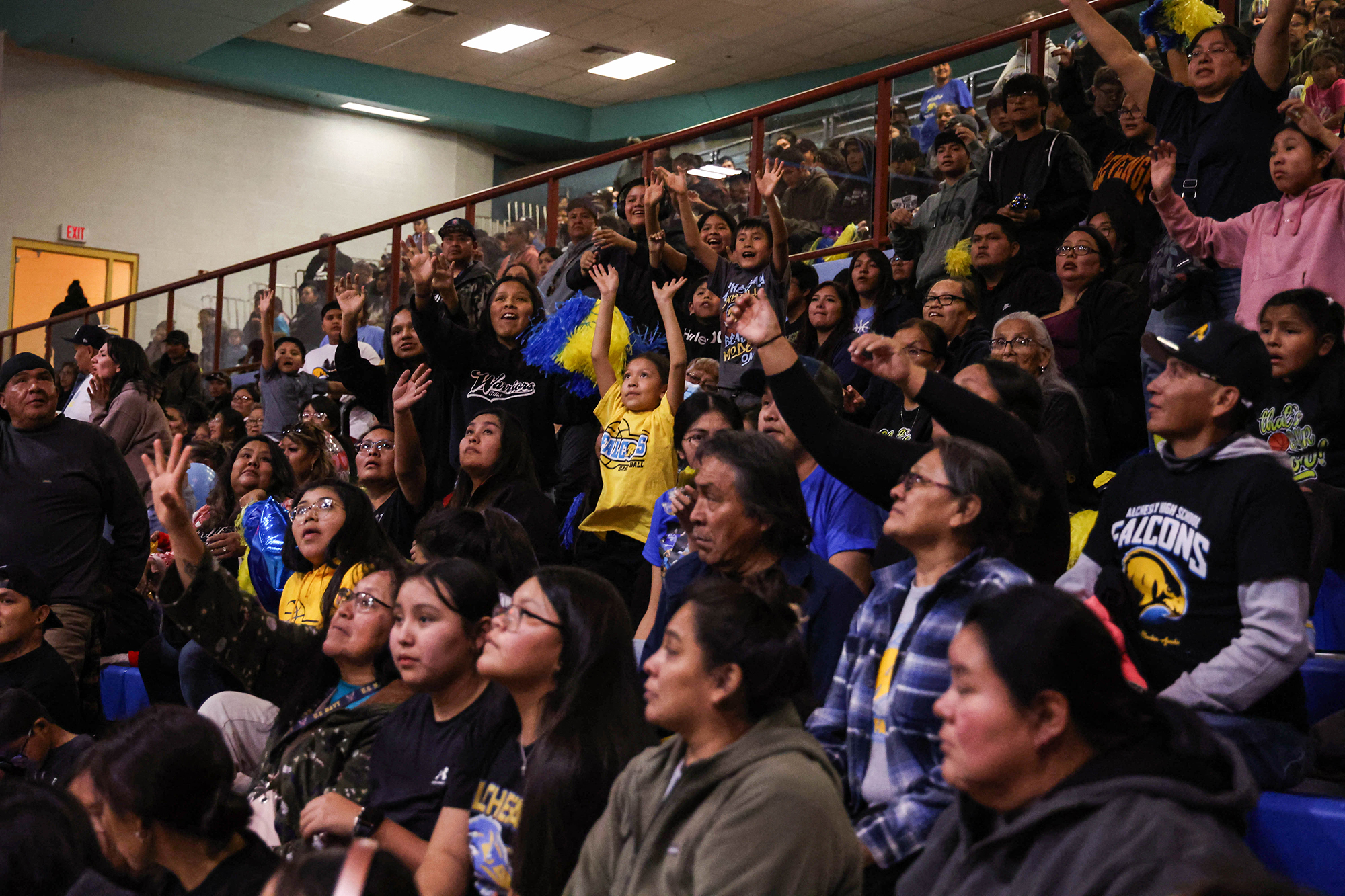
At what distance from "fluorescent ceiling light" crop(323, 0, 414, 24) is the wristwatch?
1184 cm

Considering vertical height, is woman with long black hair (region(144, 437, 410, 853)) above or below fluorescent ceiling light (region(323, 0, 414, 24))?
below

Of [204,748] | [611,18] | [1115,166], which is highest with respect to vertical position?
[611,18]

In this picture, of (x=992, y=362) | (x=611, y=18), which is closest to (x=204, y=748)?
(x=992, y=362)

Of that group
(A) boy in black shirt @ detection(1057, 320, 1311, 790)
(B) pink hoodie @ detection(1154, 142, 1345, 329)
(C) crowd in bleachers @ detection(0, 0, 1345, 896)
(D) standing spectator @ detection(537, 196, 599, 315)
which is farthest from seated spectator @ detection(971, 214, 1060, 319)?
(A) boy in black shirt @ detection(1057, 320, 1311, 790)

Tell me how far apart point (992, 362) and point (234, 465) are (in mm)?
3457

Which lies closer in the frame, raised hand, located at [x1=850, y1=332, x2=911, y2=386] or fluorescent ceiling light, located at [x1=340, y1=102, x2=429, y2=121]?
raised hand, located at [x1=850, y1=332, x2=911, y2=386]

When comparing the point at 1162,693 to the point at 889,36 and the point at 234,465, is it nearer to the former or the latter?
the point at 234,465

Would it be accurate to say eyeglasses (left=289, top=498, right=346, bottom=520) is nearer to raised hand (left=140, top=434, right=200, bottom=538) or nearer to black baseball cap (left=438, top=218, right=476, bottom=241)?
raised hand (left=140, top=434, right=200, bottom=538)

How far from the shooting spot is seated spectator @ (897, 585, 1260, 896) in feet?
4.87

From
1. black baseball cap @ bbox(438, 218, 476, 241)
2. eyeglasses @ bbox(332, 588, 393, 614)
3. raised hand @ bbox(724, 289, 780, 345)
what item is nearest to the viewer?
raised hand @ bbox(724, 289, 780, 345)

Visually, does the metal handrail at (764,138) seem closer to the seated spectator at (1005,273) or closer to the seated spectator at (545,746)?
the seated spectator at (1005,273)

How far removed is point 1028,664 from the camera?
1584 mm

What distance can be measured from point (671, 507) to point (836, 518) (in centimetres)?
47

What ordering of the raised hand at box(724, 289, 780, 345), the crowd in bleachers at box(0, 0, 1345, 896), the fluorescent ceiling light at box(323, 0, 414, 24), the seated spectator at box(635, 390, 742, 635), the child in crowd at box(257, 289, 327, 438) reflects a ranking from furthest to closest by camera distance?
the fluorescent ceiling light at box(323, 0, 414, 24) → the child in crowd at box(257, 289, 327, 438) → the seated spectator at box(635, 390, 742, 635) → the raised hand at box(724, 289, 780, 345) → the crowd in bleachers at box(0, 0, 1345, 896)
